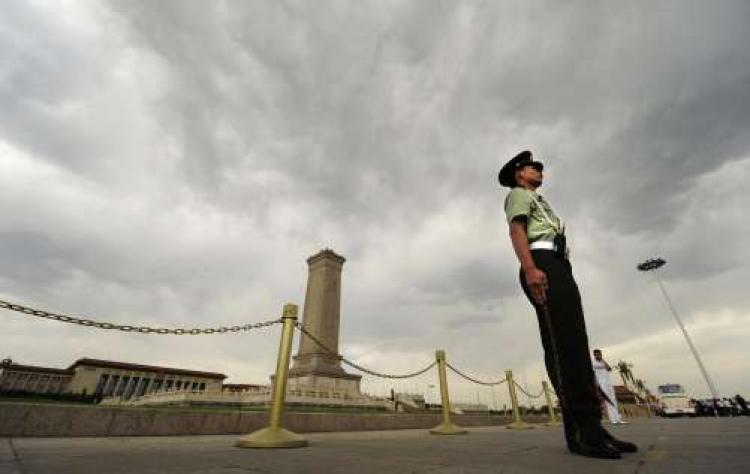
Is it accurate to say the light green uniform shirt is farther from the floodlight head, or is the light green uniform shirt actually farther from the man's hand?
the floodlight head

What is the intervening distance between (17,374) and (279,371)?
98.5 m

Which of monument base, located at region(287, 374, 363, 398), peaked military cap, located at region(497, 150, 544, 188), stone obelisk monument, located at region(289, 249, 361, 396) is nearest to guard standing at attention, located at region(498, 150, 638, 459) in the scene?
peaked military cap, located at region(497, 150, 544, 188)

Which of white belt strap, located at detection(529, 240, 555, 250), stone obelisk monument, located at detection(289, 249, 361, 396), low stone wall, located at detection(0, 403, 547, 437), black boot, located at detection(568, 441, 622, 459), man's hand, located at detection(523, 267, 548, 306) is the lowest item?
black boot, located at detection(568, 441, 622, 459)

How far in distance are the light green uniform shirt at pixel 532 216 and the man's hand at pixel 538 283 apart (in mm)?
383

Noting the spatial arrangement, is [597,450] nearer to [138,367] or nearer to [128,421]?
[128,421]

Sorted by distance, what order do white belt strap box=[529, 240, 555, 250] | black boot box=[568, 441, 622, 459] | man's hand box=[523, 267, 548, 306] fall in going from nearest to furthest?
black boot box=[568, 441, 622, 459]
man's hand box=[523, 267, 548, 306]
white belt strap box=[529, 240, 555, 250]

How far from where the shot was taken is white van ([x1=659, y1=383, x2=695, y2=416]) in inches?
749

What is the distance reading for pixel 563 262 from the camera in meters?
2.82

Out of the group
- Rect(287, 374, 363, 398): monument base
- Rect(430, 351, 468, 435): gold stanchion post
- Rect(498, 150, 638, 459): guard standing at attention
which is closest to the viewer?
Rect(498, 150, 638, 459): guard standing at attention

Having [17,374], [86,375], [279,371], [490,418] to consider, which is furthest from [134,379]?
[279,371]

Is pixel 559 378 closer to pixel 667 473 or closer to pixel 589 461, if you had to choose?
pixel 589 461

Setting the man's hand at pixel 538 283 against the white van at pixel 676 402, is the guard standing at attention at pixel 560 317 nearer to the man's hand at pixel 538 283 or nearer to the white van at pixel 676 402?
the man's hand at pixel 538 283

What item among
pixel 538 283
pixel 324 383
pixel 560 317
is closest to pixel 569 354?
pixel 560 317

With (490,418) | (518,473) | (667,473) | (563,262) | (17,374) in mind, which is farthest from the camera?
(17,374)
